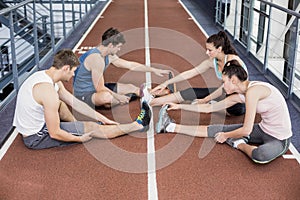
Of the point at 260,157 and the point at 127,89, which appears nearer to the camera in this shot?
the point at 260,157

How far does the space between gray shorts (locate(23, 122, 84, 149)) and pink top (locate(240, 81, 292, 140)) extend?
5.65 ft

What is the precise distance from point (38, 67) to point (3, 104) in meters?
1.74

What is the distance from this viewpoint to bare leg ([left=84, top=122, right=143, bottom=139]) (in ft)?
14.6

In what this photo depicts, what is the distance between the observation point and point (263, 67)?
275 inches

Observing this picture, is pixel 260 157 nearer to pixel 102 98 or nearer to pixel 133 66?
pixel 102 98

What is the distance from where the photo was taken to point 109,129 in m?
4.55

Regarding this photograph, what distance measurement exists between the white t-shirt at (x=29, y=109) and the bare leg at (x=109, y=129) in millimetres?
501

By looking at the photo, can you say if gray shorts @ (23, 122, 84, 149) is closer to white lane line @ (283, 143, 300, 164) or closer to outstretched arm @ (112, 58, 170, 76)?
outstretched arm @ (112, 58, 170, 76)

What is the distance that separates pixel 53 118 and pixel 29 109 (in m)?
0.28

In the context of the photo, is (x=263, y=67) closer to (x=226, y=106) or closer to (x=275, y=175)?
(x=226, y=106)

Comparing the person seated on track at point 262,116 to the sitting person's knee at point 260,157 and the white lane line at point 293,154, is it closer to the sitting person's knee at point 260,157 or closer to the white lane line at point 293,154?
the sitting person's knee at point 260,157

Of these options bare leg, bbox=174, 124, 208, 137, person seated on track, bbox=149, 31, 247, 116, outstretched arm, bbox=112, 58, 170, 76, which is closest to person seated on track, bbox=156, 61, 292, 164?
bare leg, bbox=174, 124, 208, 137

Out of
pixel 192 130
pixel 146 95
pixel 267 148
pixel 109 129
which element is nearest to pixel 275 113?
pixel 267 148

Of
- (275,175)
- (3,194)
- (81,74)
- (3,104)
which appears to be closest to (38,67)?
(3,104)
